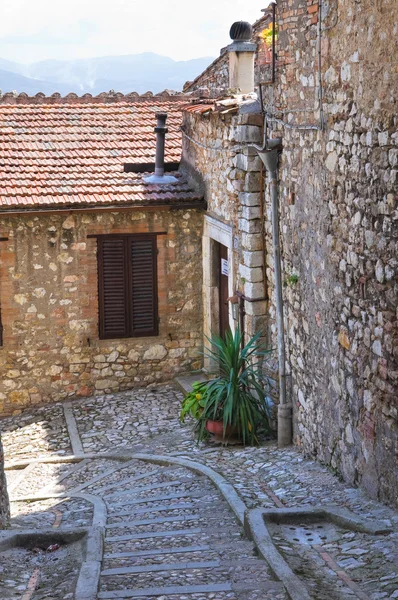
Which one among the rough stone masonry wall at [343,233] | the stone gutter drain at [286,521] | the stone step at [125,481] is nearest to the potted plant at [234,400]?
the rough stone masonry wall at [343,233]

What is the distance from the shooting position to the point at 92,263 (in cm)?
1260

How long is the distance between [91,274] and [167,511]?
18.6 feet

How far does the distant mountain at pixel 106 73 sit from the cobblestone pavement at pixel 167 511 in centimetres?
8150

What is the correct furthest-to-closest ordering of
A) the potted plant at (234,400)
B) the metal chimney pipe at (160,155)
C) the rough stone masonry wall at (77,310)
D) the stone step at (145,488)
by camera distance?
1. the metal chimney pipe at (160,155)
2. the rough stone masonry wall at (77,310)
3. the potted plant at (234,400)
4. the stone step at (145,488)

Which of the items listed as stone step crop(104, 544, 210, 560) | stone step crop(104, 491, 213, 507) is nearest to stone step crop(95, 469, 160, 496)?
stone step crop(104, 491, 213, 507)

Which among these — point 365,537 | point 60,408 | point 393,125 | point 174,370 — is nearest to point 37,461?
point 60,408

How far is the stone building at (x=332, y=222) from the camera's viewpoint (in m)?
6.42

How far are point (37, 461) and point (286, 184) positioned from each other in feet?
14.6

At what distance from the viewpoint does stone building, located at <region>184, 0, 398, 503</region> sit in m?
6.42

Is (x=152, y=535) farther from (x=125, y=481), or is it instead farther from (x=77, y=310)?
(x=77, y=310)

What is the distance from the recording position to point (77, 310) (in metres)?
12.7

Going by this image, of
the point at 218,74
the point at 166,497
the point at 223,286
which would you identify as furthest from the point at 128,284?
the point at 218,74

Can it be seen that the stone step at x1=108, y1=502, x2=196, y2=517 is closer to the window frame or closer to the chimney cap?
the window frame

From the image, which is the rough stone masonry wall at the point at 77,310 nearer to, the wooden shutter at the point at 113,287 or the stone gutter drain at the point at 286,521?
the wooden shutter at the point at 113,287
